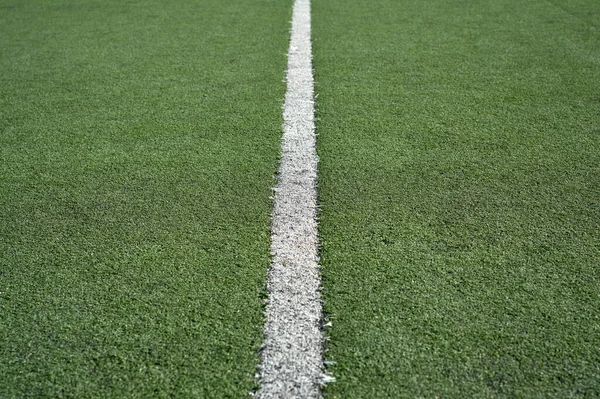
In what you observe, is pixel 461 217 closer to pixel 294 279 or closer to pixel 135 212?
pixel 294 279

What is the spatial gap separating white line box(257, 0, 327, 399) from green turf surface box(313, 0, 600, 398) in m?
0.06

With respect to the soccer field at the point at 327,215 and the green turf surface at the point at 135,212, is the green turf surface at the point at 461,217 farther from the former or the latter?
the green turf surface at the point at 135,212

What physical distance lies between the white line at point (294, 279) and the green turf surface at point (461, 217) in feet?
0.20

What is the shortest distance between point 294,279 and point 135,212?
838 mm

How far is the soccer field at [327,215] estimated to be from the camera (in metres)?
1.97

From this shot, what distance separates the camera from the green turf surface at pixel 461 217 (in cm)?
195

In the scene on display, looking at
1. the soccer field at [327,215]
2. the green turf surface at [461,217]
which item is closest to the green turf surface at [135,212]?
the soccer field at [327,215]

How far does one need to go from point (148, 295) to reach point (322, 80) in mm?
2458

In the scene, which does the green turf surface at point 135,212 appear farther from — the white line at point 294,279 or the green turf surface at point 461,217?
the green turf surface at point 461,217

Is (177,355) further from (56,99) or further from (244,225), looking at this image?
(56,99)

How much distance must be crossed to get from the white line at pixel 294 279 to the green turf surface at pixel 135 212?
→ 54 millimetres

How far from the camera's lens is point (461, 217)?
2691 mm

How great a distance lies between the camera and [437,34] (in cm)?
536

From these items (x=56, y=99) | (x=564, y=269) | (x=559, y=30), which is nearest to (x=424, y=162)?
(x=564, y=269)
